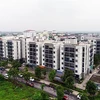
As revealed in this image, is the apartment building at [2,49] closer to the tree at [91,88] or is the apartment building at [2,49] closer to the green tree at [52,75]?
the green tree at [52,75]

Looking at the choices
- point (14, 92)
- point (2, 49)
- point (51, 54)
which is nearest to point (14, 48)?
point (2, 49)

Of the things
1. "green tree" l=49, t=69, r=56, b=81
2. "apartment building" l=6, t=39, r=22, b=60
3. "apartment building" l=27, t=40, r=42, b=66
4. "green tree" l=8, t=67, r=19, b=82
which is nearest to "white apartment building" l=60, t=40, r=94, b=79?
"green tree" l=49, t=69, r=56, b=81

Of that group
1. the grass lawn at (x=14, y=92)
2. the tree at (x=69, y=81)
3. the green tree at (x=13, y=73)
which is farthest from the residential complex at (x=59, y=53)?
the grass lawn at (x=14, y=92)

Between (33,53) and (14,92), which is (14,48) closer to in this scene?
(33,53)

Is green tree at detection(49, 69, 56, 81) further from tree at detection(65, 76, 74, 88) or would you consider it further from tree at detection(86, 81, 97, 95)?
tree at detection(86, 81, 97, 95)

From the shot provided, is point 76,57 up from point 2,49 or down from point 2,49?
down
